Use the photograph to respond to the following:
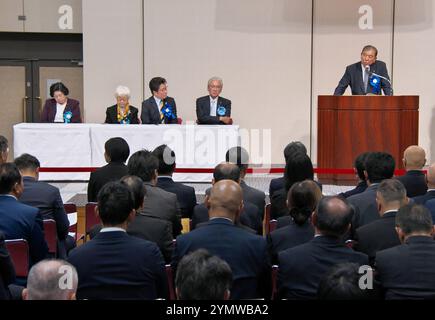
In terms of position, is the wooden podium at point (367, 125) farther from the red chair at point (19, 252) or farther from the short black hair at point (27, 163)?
the red chair at point (19, 252)

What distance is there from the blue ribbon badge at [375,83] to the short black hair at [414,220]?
566cm

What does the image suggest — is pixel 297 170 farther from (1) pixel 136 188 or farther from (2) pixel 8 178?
(2) pixel 8 178

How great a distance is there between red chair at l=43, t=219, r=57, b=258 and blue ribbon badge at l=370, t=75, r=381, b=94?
5.46 m

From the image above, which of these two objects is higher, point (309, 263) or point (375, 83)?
point (375, 83)

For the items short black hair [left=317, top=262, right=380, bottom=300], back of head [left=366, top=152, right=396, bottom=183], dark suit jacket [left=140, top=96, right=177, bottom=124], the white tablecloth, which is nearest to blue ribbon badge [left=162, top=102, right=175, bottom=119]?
dark suit jacket [left=140, top=96, right=177, bottom=124]

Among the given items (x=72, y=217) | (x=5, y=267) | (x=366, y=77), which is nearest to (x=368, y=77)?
(x=366, y=77)

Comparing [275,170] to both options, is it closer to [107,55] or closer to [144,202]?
[107,55]

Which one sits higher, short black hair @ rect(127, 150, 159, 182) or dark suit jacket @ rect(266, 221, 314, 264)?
short black hair @ rect(127, 150, 159, 182)

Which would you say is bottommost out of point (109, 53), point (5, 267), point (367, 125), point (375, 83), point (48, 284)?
point (5, 267)

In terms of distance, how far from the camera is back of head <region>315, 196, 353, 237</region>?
3.87 meters

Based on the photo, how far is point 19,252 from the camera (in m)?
4.34

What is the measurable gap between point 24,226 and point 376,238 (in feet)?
6.97

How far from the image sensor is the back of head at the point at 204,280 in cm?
277

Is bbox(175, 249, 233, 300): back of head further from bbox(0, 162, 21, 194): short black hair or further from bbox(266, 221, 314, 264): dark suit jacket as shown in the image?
bbox(0, 162, 21, 194): short black hair
